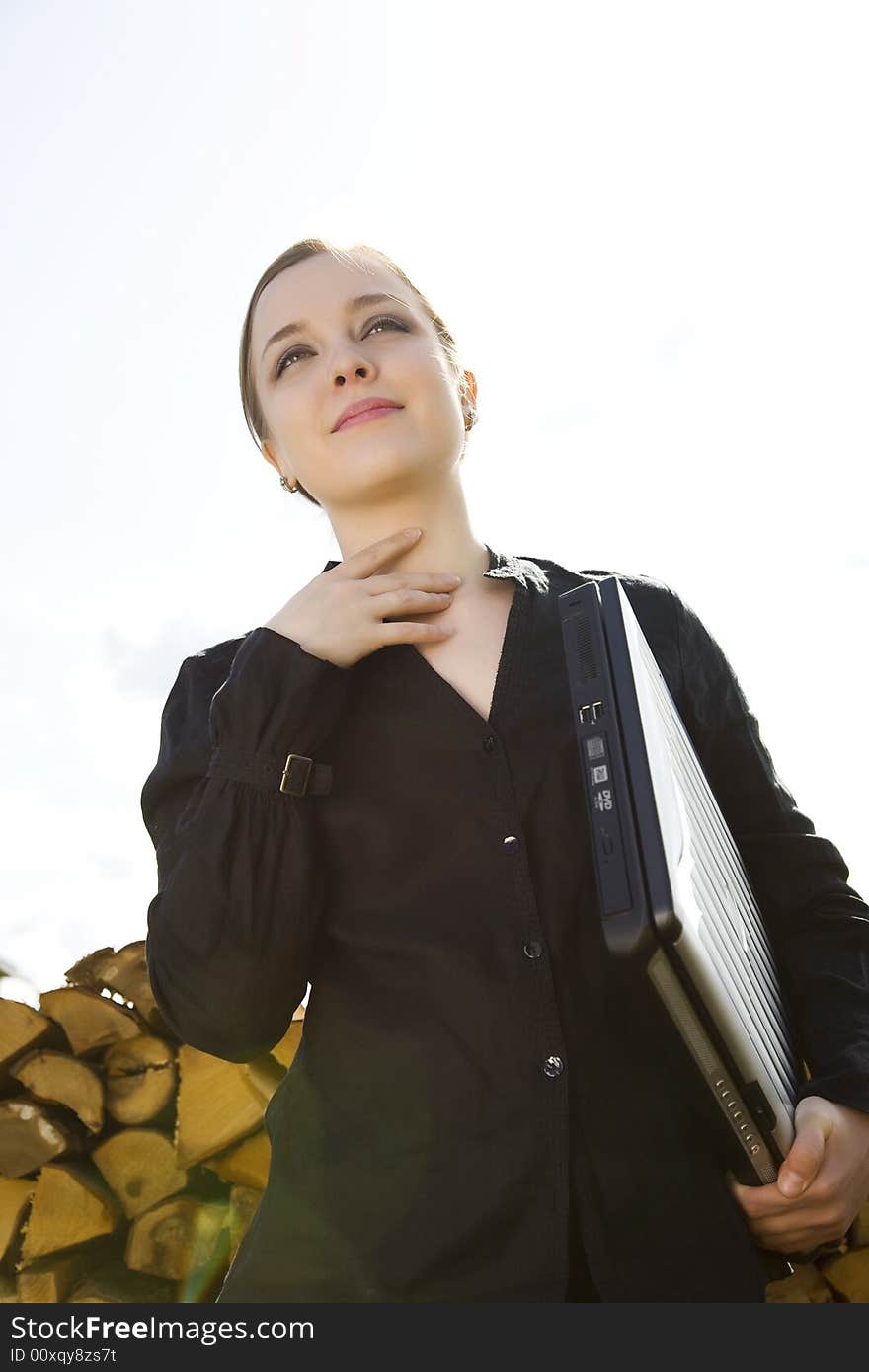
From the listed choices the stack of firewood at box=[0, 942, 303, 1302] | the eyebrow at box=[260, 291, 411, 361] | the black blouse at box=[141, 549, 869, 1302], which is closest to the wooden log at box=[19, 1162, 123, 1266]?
the stack of firewood at box=[0, 942, 303, 1302]

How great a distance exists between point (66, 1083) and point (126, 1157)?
22cm

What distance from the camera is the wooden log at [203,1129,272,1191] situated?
7.69 feet

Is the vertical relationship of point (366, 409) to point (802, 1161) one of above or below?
above

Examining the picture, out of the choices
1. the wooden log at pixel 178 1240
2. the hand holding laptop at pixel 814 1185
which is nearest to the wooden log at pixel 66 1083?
the wooden log at pixel 178 1240

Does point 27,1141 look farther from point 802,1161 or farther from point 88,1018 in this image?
point 802,1161

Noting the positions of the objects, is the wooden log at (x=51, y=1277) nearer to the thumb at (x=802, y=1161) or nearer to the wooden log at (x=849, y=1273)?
the wooden log at (x=849, y=1273)

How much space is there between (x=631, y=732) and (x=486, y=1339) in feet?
2.11

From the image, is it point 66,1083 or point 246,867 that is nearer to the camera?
point 246,867

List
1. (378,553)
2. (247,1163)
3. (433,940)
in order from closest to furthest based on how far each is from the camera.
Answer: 1. (433,940)
2. (378,553)
3. (247,1163)

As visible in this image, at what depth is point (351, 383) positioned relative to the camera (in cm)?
154

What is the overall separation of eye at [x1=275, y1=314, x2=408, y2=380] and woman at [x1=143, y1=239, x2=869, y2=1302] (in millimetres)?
52

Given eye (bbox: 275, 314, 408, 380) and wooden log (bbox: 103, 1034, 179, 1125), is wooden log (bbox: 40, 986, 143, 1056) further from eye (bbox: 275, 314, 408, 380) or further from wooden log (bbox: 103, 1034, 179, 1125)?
eye (bbox: 275, 314, 408, 380)

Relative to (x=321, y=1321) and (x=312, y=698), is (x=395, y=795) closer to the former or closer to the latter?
(x=312, y=698)

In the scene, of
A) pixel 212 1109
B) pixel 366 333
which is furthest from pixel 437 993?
pixel 212 1109
